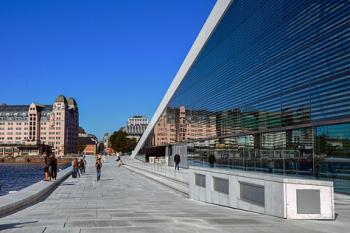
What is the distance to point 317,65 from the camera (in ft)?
53.4

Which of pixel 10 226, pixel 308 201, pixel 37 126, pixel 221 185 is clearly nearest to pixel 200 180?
pixel 221 185

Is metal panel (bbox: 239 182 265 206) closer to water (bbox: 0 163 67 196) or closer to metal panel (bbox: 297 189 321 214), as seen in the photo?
metal panel (bbox: 297 189 321 214)

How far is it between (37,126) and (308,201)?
184 metres

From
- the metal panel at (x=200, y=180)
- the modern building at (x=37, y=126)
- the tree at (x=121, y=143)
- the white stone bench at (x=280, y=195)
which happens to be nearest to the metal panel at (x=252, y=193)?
the white stone bench at (x=280, y=195)

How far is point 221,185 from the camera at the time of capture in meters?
13.6

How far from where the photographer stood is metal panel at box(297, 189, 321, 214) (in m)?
9.66

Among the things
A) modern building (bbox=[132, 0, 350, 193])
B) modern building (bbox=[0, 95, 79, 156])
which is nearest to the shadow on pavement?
modern building (bbox=[132, 0, 350, 193])

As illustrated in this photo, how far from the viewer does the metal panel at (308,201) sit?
9.66 m

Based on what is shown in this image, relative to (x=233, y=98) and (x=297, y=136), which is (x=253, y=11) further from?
(x=297, y=136)

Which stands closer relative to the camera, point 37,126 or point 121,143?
point 121,143

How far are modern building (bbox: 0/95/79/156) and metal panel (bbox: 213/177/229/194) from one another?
167 meters

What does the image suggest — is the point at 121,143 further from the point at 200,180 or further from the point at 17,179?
the point at 200,180

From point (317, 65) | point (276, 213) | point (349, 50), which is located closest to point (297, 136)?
point (317, 65)

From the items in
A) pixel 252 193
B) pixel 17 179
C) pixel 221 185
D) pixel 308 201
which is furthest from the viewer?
pixel 17 179
